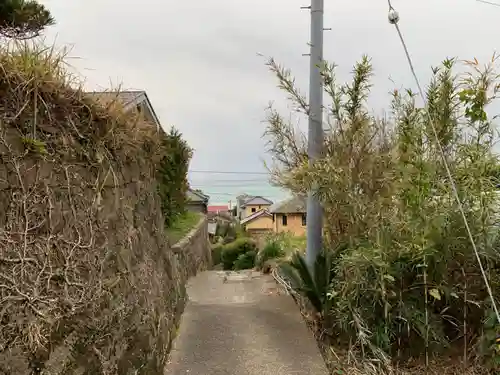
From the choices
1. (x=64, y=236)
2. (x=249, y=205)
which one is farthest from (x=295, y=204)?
(x=249, y=205)

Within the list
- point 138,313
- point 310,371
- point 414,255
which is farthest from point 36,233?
point 414,255

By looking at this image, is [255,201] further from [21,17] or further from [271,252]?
[21,17]

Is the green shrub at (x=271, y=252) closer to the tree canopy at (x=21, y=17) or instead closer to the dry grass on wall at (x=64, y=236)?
the dry grass on wall at (x=64, y=236)

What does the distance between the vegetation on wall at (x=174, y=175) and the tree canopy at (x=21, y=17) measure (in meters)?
4.97

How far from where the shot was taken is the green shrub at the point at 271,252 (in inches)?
414

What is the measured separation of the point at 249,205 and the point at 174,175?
43.5 meters

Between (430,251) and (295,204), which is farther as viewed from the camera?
(295,204)

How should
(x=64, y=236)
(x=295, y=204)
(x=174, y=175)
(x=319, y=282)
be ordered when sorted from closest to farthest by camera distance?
1. (x=64, y=236)
2. (x=319, y=282)
3. (x=295, y=204)
4. (x=174, y=175)

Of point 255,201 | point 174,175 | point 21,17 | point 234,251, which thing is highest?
point 21,17

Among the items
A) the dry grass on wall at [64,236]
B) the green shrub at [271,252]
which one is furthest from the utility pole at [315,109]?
the green shrub at [271,252]

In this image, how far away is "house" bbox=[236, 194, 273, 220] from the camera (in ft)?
175

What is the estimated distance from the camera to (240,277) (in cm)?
1041

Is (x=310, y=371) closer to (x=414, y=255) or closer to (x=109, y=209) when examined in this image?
(x=414, y=255)

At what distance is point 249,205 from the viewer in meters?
55.2
